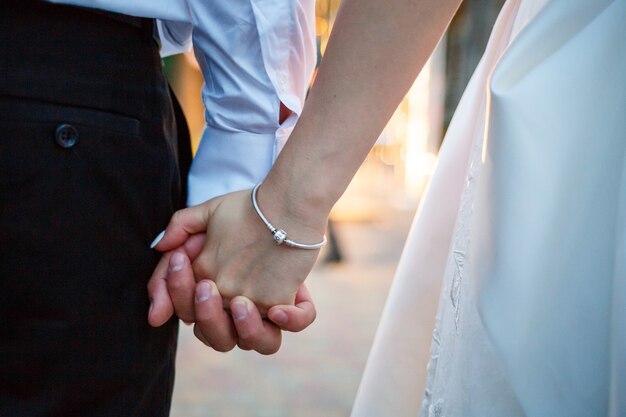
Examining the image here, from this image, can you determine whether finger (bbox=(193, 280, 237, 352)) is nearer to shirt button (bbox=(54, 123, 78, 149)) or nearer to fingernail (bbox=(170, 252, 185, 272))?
fingernail (bbox=(170, 252, 185, 272))

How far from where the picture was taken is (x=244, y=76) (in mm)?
1067

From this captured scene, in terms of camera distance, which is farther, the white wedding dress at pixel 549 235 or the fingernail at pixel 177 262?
the fingernail at pixel 177 262

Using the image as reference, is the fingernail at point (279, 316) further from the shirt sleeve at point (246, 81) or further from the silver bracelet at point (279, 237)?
the shirt sleeve at point (246, 81)

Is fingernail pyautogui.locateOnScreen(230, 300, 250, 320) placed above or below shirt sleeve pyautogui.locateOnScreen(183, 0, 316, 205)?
Result: below

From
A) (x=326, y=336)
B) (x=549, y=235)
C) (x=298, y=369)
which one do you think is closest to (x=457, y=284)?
(x=549, y=235)

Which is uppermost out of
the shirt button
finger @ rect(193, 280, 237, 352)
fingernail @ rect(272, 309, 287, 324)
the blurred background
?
the shirt button

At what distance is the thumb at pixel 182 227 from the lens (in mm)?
984

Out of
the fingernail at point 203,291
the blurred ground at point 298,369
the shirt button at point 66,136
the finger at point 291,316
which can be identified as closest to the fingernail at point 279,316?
the finger at point 291,316

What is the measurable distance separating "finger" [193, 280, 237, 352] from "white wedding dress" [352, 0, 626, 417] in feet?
1.12

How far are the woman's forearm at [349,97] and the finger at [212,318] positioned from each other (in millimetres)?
159

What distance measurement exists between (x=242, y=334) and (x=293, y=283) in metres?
0.11

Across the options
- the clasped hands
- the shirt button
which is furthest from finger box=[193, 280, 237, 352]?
the shirt button

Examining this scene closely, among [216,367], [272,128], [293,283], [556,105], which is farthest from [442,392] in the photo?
[216,367]

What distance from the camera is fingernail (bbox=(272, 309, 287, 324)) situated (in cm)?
98
